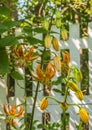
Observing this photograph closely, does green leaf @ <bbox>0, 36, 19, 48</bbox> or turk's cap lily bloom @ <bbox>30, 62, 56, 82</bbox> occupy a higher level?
green leaf @ <bbox>0, 36, 19, 48</bbox>

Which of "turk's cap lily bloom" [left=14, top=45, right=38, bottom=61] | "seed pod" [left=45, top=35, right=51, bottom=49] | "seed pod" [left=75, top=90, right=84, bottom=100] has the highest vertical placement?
"seed pod" [left=45, top=35, right=51, bottom=49]

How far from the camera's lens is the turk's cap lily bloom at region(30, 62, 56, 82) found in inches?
36.5

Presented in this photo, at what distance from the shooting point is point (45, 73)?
0.94 m

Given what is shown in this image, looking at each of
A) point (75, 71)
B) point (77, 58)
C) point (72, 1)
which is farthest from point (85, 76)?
point (75, 71)

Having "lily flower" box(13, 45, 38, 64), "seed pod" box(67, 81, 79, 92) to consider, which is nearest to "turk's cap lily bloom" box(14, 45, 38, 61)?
"lily flower" box(13, 45, 38, 64)

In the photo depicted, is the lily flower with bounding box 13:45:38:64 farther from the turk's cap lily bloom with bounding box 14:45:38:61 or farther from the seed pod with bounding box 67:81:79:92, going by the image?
the seed pod with bounding box 67:81:79:92

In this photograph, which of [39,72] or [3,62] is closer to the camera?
[3,62]

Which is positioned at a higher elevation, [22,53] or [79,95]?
[22,53]

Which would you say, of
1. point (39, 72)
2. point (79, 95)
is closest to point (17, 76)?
point (39, 72)

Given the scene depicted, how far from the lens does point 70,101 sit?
2.11 m

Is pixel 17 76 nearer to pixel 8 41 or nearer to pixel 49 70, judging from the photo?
pixel 49 70

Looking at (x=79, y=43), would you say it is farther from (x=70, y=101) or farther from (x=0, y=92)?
(x=0, y=92)

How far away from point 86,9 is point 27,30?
13.4 ft

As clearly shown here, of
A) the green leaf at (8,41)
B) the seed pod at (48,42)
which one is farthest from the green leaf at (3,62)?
the seed pod at (48,42)
